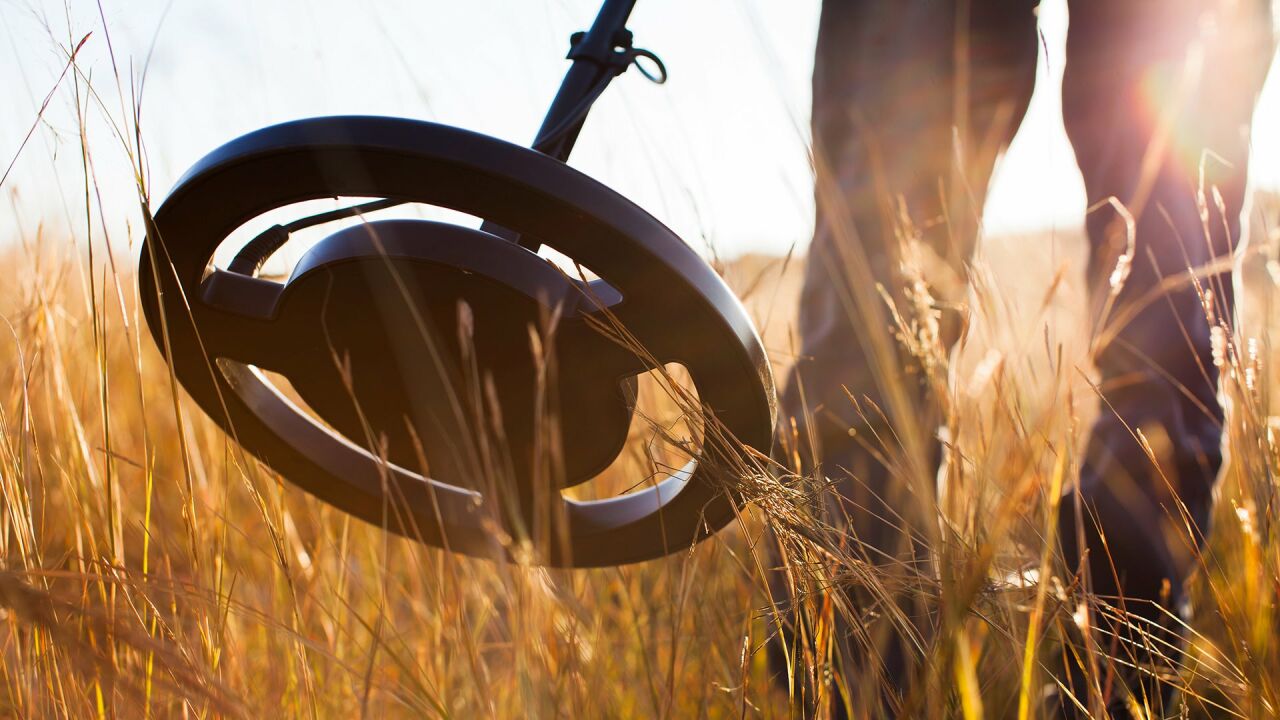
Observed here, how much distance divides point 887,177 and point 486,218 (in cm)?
60

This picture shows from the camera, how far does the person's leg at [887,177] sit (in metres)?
0.94

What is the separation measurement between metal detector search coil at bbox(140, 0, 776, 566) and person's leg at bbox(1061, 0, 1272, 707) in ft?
1.98

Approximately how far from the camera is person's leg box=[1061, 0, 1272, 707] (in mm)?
995

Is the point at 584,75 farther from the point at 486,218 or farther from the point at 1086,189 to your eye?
Result: the point at 1086,189

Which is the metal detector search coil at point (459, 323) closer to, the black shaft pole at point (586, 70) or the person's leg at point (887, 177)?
the black shaft pole at point (586, 70)

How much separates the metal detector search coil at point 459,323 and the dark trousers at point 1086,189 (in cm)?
33

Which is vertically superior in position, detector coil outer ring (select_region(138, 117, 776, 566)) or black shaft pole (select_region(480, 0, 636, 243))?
black shaft pole (select_region(480, 0, 636, 243))

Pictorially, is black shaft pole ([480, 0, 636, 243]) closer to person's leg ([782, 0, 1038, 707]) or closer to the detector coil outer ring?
the detector coil outer ring

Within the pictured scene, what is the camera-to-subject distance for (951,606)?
50cm

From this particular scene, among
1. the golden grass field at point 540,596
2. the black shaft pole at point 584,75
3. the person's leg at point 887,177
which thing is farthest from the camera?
the person's leg at point 887,177

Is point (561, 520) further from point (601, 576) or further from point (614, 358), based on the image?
point (601, 576)

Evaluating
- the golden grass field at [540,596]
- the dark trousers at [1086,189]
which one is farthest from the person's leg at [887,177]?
the golden grass field at [540,596]

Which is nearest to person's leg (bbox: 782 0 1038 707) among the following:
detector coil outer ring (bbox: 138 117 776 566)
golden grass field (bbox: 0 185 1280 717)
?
golden grass field (bbox: 0 185 1280 717)

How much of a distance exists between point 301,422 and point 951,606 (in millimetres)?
620
